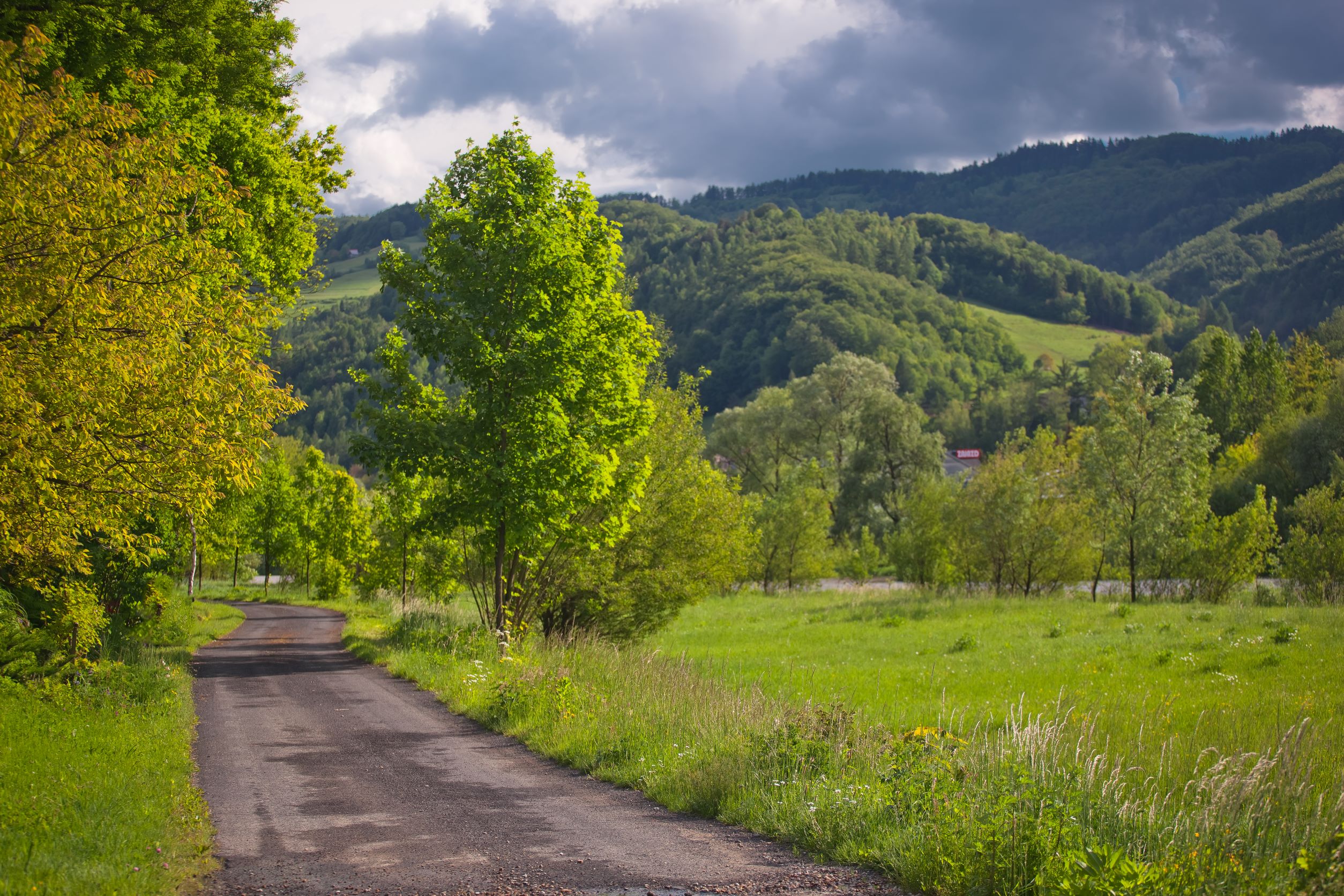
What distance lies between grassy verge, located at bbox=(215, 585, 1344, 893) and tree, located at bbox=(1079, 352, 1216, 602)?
14.8 metres

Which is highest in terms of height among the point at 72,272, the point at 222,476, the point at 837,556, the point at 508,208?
the point at 508,208

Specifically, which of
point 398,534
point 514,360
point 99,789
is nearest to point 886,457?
point 398,534

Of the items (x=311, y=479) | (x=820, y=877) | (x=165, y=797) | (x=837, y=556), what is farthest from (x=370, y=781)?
(x=837, y=556)

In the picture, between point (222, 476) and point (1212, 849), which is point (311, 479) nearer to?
point (222, 476)

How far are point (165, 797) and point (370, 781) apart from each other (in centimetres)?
202

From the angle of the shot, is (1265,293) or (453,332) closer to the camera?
(453,332)

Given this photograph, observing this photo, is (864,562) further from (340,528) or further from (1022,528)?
(340,528)

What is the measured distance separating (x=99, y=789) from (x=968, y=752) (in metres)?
7.88

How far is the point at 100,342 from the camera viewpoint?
935cm

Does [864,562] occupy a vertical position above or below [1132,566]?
below

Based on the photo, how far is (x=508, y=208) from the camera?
1878 centimetres

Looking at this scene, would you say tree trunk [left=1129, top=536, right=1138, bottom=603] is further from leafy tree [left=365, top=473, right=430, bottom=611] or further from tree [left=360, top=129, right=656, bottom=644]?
leafy tree [left=365, top=473, right=430, bottom=611]

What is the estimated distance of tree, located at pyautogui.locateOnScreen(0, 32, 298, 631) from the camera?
29.6ft

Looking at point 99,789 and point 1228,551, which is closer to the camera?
point 99,789
